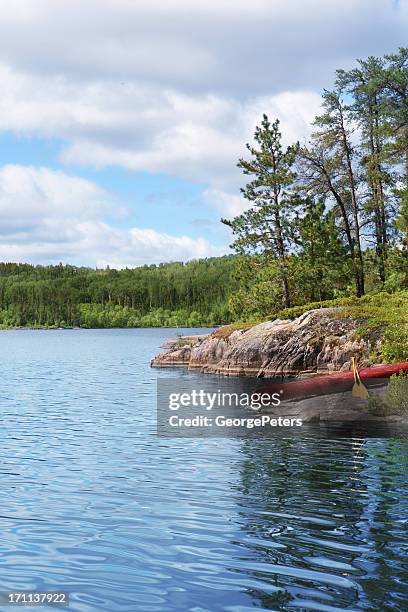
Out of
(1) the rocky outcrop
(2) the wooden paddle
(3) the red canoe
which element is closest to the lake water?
(2) the wooden paddle

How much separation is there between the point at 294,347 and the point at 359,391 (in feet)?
50.5

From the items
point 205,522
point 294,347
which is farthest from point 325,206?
point 205,522

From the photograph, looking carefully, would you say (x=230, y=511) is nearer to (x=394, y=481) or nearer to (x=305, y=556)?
(x=305, y=556)

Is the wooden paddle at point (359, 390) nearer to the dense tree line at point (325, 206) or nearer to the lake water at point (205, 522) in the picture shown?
the lake water at point (205, 522)

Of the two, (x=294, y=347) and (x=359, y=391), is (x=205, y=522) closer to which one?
(x=359, y=391)

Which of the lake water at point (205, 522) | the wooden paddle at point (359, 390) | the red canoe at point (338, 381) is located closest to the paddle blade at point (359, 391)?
the wooden paddle at point (359, 390)

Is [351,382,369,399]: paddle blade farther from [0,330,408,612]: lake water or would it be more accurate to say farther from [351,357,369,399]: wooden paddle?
[0,330,408,612]: lake water

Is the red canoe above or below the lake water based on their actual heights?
above

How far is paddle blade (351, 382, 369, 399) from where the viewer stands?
818 inches

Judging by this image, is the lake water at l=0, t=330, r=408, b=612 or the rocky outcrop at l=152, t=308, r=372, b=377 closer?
the lake water at l=0, t=330, r=408, b=612

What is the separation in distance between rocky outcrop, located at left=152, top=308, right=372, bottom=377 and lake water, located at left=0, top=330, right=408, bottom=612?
602 inches

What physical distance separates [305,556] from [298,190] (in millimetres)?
39815

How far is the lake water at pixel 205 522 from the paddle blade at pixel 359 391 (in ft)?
9.34

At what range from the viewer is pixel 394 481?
1320 centimetres
